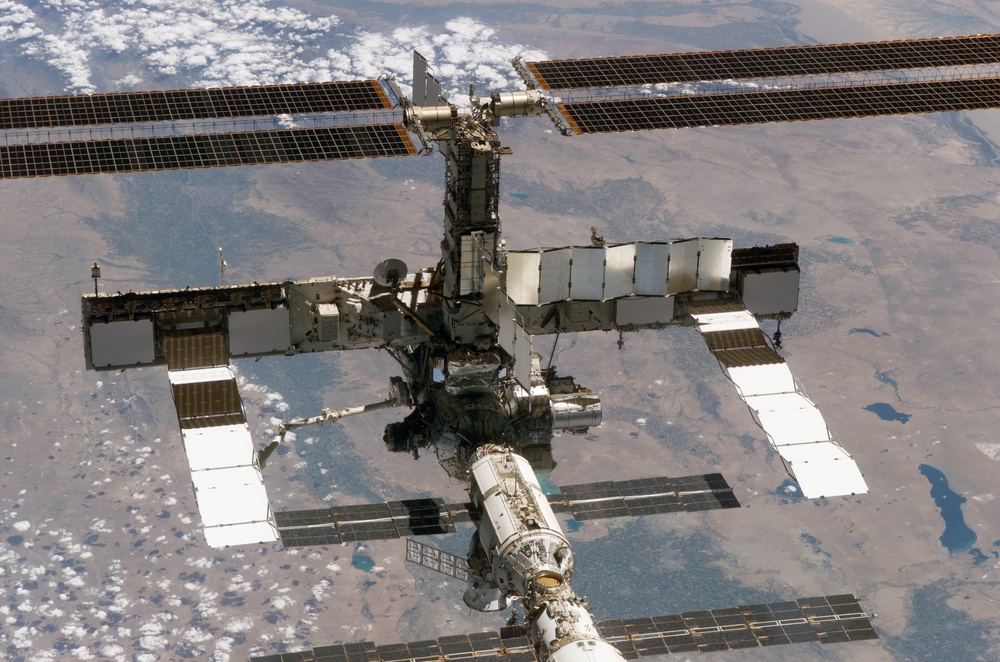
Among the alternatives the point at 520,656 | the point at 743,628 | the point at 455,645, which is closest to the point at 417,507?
the point at 455,645

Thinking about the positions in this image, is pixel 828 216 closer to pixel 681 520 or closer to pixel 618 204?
pixel 618 204

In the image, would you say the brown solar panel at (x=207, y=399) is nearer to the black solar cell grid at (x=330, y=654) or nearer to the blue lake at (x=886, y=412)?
the black solar cell grid at (x=330, y=654)

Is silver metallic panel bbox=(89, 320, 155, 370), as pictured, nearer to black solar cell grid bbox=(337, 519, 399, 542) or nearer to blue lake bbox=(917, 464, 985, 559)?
black solar cell grid bbox=(337, 519, 399, 542)

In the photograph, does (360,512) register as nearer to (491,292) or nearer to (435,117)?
(491,292)

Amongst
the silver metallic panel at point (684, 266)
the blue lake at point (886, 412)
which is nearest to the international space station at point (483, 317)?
the silver metallic panel at point (684, 266)

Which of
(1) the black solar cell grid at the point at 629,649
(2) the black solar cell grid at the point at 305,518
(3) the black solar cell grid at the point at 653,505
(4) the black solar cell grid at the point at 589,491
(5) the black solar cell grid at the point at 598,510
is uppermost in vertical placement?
(2) the black solar cell grid at the point at 305,518

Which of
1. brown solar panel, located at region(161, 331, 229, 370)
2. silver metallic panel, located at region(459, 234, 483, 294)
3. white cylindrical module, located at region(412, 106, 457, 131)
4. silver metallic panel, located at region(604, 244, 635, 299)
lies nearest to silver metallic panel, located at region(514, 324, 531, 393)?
silver metallic panel, located at region(459, 234, 483, 294)
